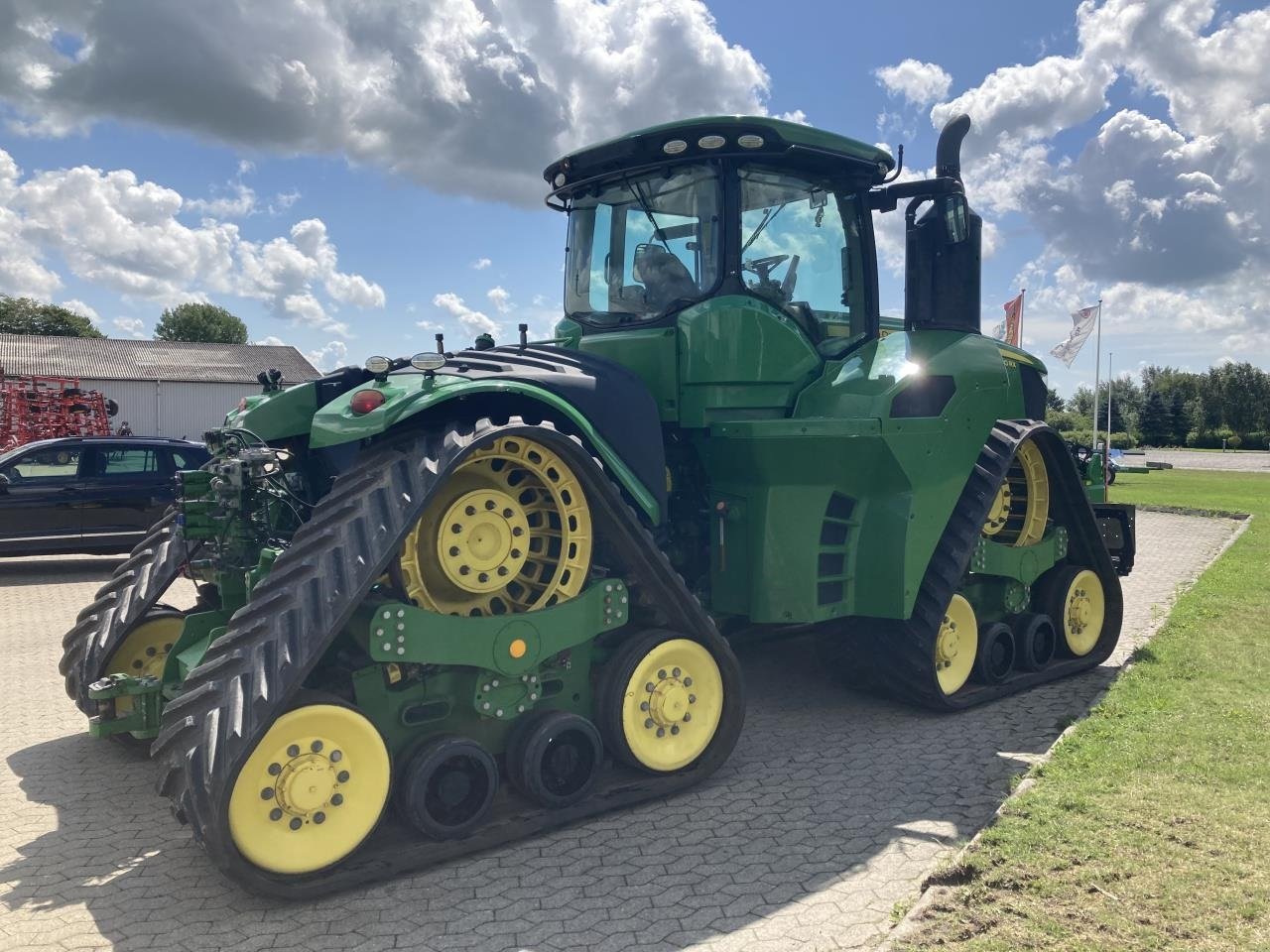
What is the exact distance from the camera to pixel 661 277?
19.3 feet

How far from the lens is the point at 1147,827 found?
4.12 meters

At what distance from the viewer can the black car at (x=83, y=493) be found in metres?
12.0

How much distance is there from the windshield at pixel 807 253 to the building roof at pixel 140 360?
123 feet

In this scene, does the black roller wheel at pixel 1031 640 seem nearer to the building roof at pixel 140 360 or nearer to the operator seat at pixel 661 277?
the operator seat at pixel 661 277

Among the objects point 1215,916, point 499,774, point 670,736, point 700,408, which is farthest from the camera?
point 700,408

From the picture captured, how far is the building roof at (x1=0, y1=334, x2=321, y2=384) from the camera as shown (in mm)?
39938

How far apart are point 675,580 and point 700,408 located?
1265 millimetres

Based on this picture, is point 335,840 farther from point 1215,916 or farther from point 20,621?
point 20,621

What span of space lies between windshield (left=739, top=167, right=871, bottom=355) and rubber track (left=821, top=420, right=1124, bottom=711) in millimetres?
1188

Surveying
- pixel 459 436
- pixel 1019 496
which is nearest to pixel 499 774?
pixel 459 436

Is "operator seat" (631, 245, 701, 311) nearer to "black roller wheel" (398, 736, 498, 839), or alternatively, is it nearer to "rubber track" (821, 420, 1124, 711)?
"rubber track" (821, 420, 1124, 711)

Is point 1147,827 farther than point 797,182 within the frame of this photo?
No

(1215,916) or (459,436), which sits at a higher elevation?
(459,436)

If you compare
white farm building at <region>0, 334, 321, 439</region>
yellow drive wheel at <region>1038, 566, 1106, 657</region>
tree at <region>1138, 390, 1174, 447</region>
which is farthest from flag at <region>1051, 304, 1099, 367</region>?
tree at <region>1138, 390, 1174, 447</region>
